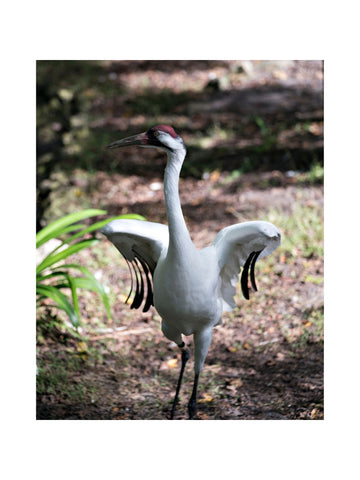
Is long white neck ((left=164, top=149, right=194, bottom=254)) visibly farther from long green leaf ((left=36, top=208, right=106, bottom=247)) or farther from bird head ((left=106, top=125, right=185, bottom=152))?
long green leaf ((left=36, top=208, right=106, bottom=247))

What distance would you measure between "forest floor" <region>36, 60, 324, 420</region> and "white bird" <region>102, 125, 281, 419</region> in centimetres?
69

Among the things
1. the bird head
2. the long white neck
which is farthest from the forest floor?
the bird head

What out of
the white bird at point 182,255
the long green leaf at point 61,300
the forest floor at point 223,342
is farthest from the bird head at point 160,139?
the forest floor at point 223,342

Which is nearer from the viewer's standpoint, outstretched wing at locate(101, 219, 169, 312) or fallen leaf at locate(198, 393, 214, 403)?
outstretched wing at locate(101, 219, 169, 312)

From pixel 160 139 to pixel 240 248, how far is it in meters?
0.52

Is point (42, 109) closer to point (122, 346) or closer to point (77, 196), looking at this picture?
point (77, 196)

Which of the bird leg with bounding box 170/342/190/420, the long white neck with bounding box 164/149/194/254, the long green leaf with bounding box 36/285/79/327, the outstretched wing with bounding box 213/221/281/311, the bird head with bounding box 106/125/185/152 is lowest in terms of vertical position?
the bird leg with bounding box 170/342/190/420

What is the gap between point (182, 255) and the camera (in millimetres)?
2025

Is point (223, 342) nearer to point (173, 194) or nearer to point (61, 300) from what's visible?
point (61, 300)

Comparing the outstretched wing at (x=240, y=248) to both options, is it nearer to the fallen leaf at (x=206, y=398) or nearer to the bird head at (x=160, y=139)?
the bird head at (x=160, y=139)

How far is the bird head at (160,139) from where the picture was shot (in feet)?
6.45

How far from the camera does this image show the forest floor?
2.85 m

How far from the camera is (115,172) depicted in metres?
4.93

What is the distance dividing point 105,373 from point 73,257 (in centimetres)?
114
